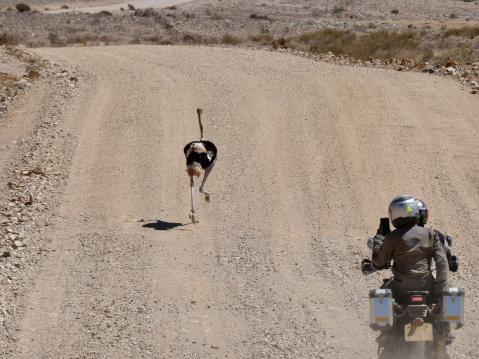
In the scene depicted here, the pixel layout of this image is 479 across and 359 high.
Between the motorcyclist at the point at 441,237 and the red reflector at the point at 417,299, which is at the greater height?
the motorcyclist at the point at 441,237

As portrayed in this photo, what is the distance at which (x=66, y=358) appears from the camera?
32.0 feet

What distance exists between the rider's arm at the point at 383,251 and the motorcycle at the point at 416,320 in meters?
0.28

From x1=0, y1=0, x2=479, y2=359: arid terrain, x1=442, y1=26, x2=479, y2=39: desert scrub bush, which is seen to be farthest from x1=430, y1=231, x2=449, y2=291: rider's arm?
x1=442, y1=26, x2=479, y2=39: desert scrub bush

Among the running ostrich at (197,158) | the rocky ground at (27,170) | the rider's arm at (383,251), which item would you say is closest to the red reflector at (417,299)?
the rider's arm at (383,251)

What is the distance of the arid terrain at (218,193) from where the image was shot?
10609 mm

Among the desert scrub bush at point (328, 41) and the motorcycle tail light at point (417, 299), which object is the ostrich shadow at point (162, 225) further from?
the desert scrub bush at point (328, 41)

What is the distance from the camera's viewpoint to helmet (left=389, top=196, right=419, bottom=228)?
26.0ft

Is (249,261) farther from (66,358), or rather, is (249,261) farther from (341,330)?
(66,358)

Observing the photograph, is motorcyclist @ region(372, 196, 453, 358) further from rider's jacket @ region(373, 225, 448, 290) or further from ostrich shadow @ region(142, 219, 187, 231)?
ostrich shadow @ region(142, 219, 187, 231)

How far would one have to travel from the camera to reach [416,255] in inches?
314

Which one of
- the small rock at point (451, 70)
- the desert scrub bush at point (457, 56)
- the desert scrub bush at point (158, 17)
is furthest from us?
the desert scrub bush at point (158, 17)

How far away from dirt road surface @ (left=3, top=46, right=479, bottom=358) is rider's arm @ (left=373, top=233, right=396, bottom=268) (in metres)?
1.60

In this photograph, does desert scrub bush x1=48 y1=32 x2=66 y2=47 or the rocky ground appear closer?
the rocky ground

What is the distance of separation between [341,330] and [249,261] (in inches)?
118
